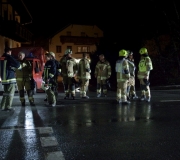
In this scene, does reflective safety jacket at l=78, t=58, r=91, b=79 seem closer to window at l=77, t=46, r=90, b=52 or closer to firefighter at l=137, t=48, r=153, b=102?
firefighter at l=137, t=48, r=153, b=102

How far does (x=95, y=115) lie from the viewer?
27.7 feet

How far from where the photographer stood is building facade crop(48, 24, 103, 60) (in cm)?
5541

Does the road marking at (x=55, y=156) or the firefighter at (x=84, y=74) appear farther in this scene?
the firefighter at (x=84, y=74)

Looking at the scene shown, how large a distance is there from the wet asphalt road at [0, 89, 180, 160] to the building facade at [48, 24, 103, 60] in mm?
46230

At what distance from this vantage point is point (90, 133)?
6391 millimetres

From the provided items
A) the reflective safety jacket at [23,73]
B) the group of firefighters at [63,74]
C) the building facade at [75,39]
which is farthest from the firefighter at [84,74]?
the building facade at [75,39]

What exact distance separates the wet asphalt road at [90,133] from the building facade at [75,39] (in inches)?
1820

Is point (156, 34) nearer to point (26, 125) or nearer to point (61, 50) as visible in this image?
point (26, 125)

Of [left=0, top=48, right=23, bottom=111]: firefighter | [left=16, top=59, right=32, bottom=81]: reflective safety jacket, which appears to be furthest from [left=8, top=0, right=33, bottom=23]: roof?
[left=0, top=48, right=23, bottom=111]: firefighter

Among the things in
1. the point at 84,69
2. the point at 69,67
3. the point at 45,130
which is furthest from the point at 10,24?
the point at 45,130

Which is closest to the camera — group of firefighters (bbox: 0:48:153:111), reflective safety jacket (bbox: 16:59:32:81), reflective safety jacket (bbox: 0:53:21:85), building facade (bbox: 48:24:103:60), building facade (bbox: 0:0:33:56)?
reflective safety jacket (bbox: 0:53:21:85)

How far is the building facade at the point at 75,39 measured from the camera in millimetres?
55406

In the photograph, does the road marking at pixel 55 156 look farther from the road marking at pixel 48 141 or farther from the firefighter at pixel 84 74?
the firefighter at pixel 84 74

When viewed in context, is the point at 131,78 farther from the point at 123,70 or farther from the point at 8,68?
the point at 8,68
